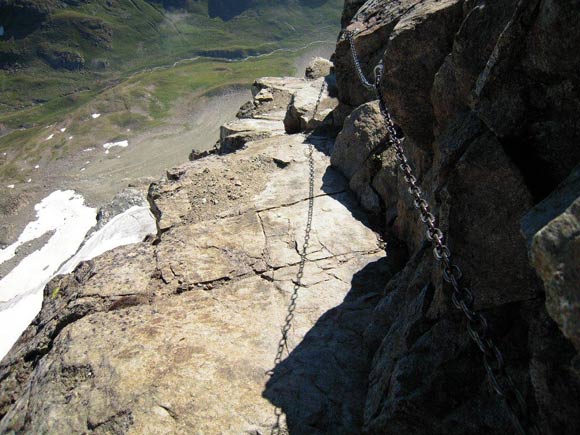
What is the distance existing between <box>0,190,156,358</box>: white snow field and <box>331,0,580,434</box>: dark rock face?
2083 cm

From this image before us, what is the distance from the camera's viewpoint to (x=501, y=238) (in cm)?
620

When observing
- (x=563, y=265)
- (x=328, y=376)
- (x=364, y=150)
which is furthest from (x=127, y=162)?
(x=563, y=265)

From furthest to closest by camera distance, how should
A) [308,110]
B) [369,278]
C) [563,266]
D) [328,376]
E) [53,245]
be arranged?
[53,245], [308,110], [369,278], [328,376], [563,266]

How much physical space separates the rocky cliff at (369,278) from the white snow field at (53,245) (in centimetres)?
1307

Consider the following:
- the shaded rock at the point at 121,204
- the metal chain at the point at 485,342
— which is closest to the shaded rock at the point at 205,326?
the metal chain at the point at 485,342

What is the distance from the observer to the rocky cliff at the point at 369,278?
5.62 metres

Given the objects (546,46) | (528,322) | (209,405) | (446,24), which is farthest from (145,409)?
(446,24)

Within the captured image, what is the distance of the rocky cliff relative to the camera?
5617 mm

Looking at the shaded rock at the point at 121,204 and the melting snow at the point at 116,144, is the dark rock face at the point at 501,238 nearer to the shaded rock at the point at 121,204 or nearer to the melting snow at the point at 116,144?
the shaded rock at the point at 121,204

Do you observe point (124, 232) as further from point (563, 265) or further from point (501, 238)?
point (563, 265)

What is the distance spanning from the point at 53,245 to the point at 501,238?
252ft

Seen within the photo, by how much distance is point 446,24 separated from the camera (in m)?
9.45

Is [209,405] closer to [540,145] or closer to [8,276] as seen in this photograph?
[540,145]

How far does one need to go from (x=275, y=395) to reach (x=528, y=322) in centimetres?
517
